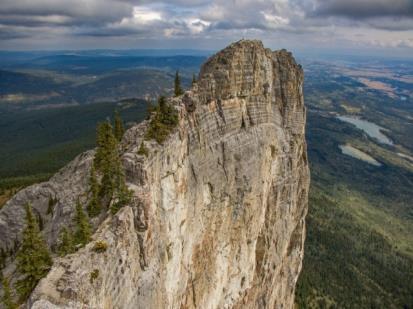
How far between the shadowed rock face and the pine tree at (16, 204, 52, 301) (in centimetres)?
391

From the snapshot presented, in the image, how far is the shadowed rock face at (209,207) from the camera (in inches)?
1221

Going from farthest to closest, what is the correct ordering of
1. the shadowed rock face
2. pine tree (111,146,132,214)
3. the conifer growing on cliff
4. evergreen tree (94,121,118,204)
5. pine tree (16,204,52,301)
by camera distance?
evergreen tree (94,121,118,204) < the conifer growing on cliff < pine tree (111,146,132,214) < the shadowed rock face < pine tree (16,204,52,301)

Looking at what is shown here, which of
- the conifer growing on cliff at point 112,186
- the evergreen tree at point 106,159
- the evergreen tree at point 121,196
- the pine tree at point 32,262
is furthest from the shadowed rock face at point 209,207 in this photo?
the pine tree at point 32,262

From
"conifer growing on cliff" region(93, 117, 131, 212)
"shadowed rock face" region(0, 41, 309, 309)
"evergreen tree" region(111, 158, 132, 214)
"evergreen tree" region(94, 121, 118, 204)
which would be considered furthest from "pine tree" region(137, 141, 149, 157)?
"evergreen tree" region(111, 158, 132, 214)

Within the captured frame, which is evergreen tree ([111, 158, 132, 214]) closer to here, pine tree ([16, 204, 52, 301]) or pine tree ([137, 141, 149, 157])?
pine tree ([137, 141, 149, 157])

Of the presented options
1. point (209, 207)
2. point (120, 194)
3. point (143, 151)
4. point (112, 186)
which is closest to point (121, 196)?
point (120, 194)

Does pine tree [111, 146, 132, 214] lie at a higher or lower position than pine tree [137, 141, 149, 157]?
lower

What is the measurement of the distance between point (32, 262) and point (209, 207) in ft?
84.4

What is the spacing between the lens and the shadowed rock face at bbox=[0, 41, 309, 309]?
31016 millimetres

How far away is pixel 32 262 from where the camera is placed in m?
30.6

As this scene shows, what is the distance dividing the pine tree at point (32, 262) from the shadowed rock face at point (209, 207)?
391 centimetres

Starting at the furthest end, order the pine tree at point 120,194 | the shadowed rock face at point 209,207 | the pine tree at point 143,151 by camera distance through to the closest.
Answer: the pine tree at point 143,151
the pine tree at point 120,194
the shadowed rock face at point 209,207

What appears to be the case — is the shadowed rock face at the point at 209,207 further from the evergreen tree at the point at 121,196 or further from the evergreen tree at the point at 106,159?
the evergreen tree at the point at 106,159

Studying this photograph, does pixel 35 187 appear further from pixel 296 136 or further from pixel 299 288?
pixel 299 288
